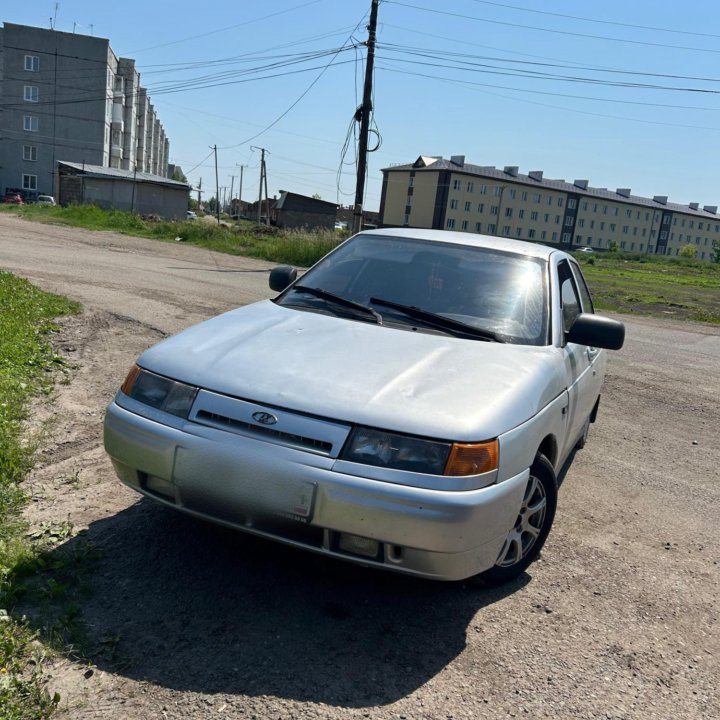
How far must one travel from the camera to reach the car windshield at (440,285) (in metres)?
3.93

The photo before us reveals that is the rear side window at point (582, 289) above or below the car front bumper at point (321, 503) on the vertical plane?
above

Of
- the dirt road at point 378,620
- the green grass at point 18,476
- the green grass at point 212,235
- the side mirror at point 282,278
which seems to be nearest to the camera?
the green grass at point 18,476

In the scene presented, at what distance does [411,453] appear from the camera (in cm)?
270

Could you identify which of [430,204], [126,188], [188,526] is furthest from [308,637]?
[430,204]

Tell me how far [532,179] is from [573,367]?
11387cm

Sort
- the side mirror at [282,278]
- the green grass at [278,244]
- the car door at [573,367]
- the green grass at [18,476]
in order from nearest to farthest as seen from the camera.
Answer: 1. the green grass at [18,476]
2. the car door at [573,367]
3. the side mirror at [282,278]
4. the green grass at [278,244]

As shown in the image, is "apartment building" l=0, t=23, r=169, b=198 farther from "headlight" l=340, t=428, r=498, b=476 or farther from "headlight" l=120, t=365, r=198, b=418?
"headlight" l=340, t=428, r=498, b=476

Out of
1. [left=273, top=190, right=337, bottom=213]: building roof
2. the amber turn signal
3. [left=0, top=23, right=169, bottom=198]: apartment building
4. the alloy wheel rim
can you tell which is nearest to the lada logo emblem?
the amber turn signal

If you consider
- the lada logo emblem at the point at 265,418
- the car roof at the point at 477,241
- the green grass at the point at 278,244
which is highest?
the car roof at the point at 477,241

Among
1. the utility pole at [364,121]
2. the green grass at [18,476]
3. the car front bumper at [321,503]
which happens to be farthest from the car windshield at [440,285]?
the utility pole at [364,121]

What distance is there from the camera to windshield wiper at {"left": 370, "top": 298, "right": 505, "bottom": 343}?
12.2 ft

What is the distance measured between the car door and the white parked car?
0.32 feet

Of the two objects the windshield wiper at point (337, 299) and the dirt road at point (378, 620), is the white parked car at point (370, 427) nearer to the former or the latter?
the windshield wiper at point (337, 299)

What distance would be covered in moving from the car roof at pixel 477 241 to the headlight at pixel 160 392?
7.01ft
